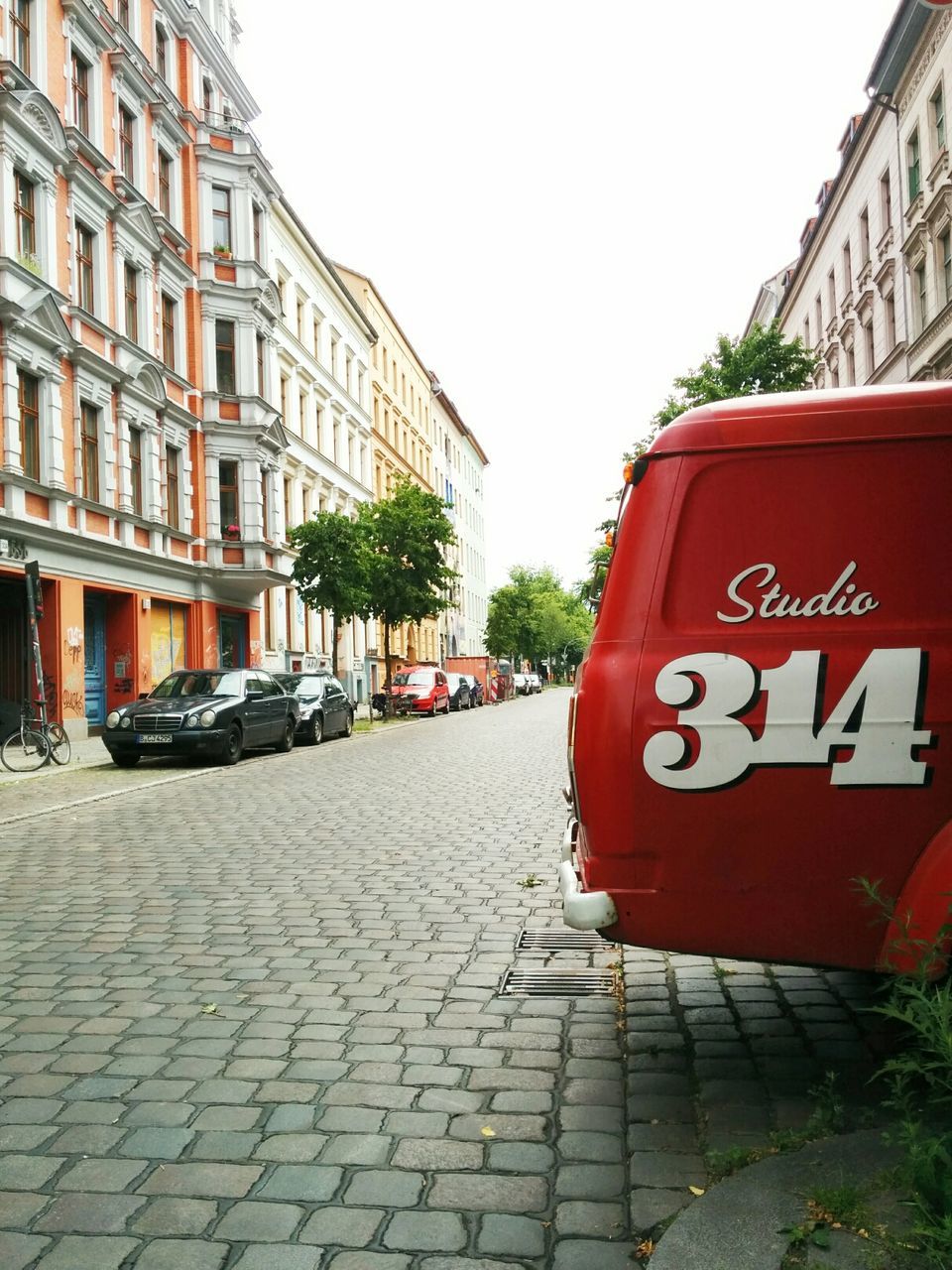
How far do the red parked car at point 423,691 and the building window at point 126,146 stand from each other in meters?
17.1

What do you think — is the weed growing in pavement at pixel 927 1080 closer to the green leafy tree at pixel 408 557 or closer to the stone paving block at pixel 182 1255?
the stone paving block at pixel 182 1255

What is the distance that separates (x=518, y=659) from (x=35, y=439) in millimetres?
74378

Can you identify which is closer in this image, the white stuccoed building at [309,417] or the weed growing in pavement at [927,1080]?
the weed growing in pavement at [927,1080]

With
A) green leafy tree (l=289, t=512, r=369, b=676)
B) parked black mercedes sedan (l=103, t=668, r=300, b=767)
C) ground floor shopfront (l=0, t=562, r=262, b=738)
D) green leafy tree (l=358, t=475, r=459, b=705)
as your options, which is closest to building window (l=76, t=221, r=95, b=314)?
ground floor shopfront (l=0, t=562, r=262, b=738)

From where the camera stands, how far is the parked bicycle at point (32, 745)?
16344 millimetres

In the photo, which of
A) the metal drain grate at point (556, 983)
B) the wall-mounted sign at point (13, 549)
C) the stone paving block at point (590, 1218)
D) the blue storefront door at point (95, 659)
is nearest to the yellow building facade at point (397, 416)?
the blue storefront door at point (95, 659)

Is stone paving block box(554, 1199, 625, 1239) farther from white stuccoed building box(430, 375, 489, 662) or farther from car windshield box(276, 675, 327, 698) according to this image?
white stuccoed building box(430, 375, 489, 662)

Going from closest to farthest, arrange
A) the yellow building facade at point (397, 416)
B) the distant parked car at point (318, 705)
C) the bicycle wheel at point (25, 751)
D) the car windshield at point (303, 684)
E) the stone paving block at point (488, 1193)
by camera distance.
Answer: the stone paving block at point (488, 1193), the bicycle wheel at point (25, 751), the car windshield at point (303, 684), the distant parked car at point (318, 705), the yellow building facade at point (397, 416)

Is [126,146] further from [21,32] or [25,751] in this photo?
[25,751]

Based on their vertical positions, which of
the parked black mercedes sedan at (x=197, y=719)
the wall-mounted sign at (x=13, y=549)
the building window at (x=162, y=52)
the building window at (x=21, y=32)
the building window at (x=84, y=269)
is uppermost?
the building window at (x=162, y=52)

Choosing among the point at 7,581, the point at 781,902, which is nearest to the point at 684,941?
the point at 781,902

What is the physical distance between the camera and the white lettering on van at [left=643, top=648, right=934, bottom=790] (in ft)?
11.2

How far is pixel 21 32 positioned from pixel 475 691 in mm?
31306

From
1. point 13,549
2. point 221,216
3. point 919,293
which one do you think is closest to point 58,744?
point 13,549
